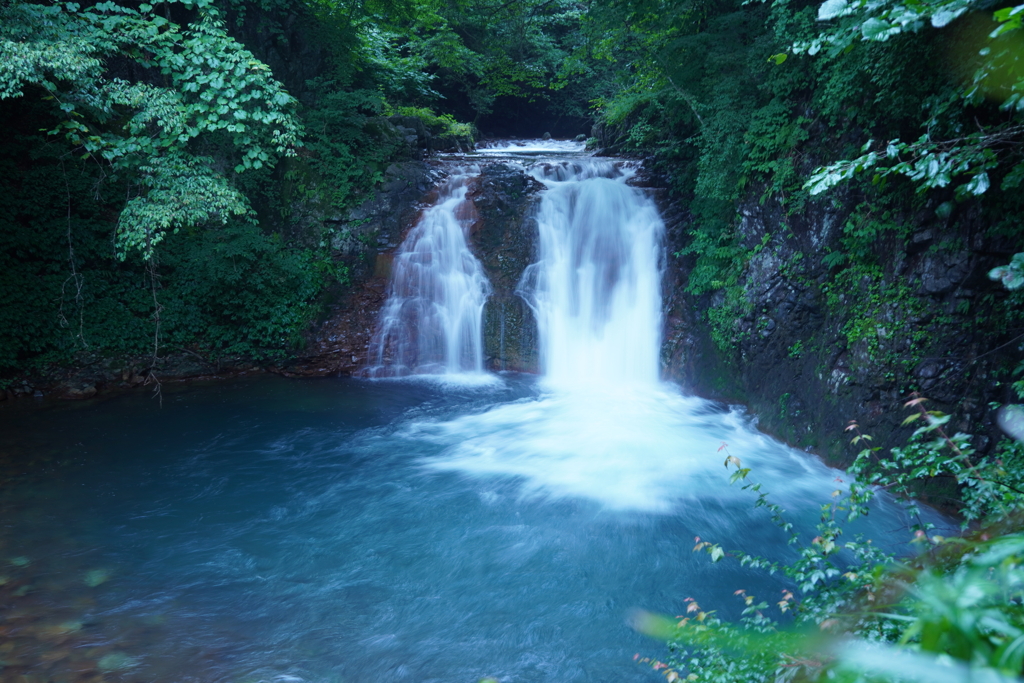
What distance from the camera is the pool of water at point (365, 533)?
4.19 meters

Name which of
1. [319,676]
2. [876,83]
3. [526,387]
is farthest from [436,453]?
[876,83]

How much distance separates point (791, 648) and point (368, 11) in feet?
47.5

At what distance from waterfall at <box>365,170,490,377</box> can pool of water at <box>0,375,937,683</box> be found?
1883mm

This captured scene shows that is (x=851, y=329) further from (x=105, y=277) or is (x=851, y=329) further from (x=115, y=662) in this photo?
(x=105, y=277)

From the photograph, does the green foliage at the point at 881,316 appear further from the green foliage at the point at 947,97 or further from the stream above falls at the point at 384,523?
the stream above falls at the point at 384,523

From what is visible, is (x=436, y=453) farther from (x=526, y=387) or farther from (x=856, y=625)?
(x=856, y=625)

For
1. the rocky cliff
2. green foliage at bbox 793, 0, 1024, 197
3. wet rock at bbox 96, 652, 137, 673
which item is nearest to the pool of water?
wet rock at bbox 96, 652, 137, 673

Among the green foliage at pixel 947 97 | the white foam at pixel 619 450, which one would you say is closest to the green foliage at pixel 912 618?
the green foliage at pixel 947 97

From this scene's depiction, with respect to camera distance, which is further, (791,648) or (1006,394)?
(1006,394)

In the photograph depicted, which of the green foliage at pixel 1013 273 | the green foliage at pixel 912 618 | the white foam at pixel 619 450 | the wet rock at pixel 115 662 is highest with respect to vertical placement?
the green foliage at pixel 1013 273

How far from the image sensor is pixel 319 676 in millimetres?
3959

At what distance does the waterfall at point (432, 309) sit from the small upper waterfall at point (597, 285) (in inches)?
48.5

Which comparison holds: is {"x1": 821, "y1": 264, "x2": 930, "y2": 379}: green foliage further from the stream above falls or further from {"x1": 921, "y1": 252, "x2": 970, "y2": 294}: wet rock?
the stream above falls

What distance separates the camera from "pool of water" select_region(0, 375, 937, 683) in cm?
419
